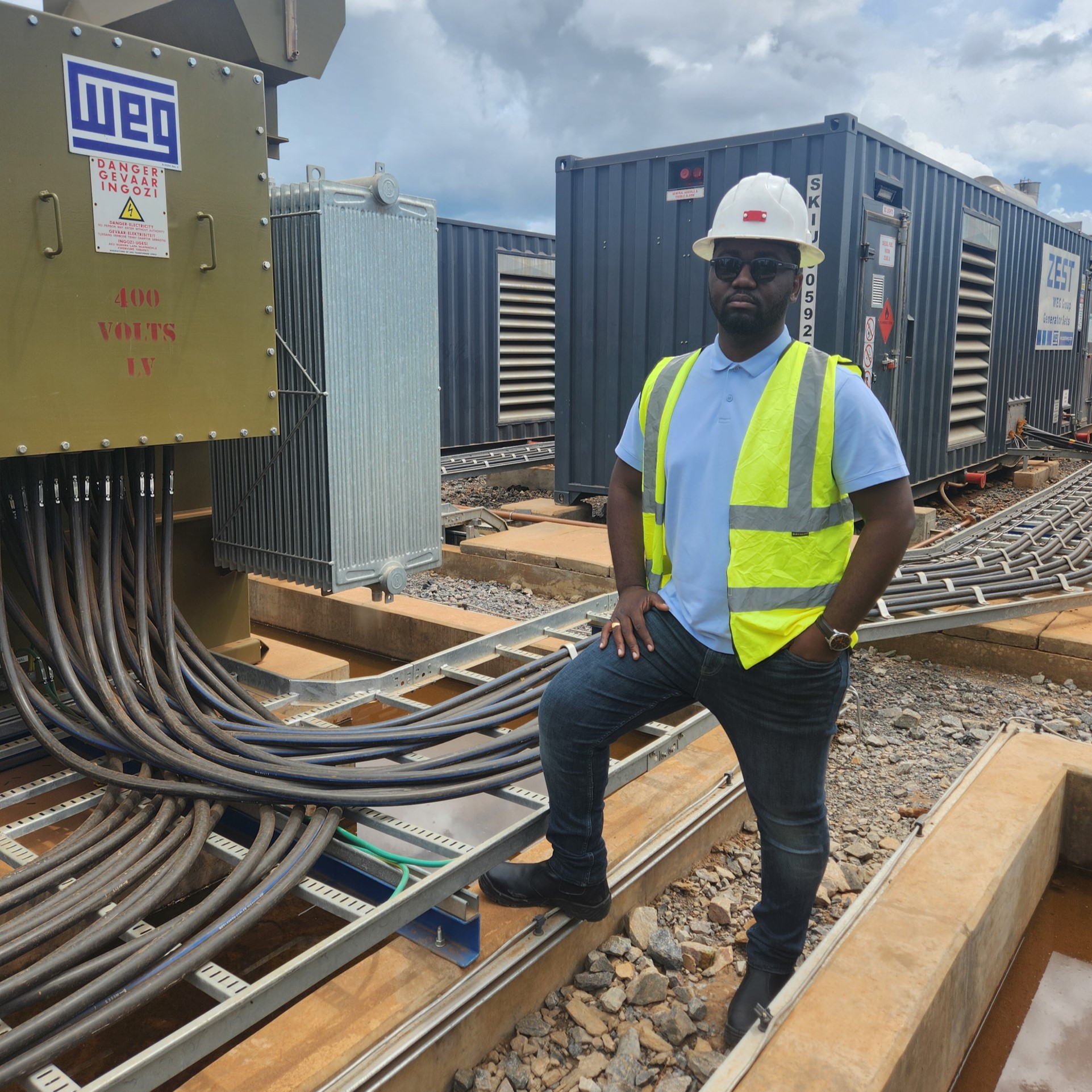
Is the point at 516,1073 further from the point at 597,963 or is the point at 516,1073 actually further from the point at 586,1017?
the point at 597,963

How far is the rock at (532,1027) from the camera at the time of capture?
2.50m

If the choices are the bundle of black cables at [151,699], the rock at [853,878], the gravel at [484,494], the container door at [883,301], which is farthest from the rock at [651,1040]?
the gravel at [484,494]

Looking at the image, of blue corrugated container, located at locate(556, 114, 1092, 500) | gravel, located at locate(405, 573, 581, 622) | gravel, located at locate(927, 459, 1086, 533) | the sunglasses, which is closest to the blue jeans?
the sunglasses

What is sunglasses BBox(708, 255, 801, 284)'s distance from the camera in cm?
219

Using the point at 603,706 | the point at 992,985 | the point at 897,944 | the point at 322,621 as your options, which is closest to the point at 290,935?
A: the point at 603,706

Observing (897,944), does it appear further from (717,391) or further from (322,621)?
(322,621)

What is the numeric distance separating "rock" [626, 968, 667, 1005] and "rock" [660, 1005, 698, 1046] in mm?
85

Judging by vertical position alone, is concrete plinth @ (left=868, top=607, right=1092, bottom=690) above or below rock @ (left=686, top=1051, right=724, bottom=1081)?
above

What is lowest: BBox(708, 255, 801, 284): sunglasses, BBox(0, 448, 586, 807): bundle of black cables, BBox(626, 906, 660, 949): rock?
BBox(626, 906, 660, 949): rock

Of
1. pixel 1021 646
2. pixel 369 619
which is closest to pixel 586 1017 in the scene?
pixel 369 619

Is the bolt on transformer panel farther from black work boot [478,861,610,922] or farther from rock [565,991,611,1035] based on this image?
rock [565,991,611,1035]

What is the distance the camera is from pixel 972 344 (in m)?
10.4

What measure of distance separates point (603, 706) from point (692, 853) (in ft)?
3.78

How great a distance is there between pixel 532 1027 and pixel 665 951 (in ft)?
1.49
